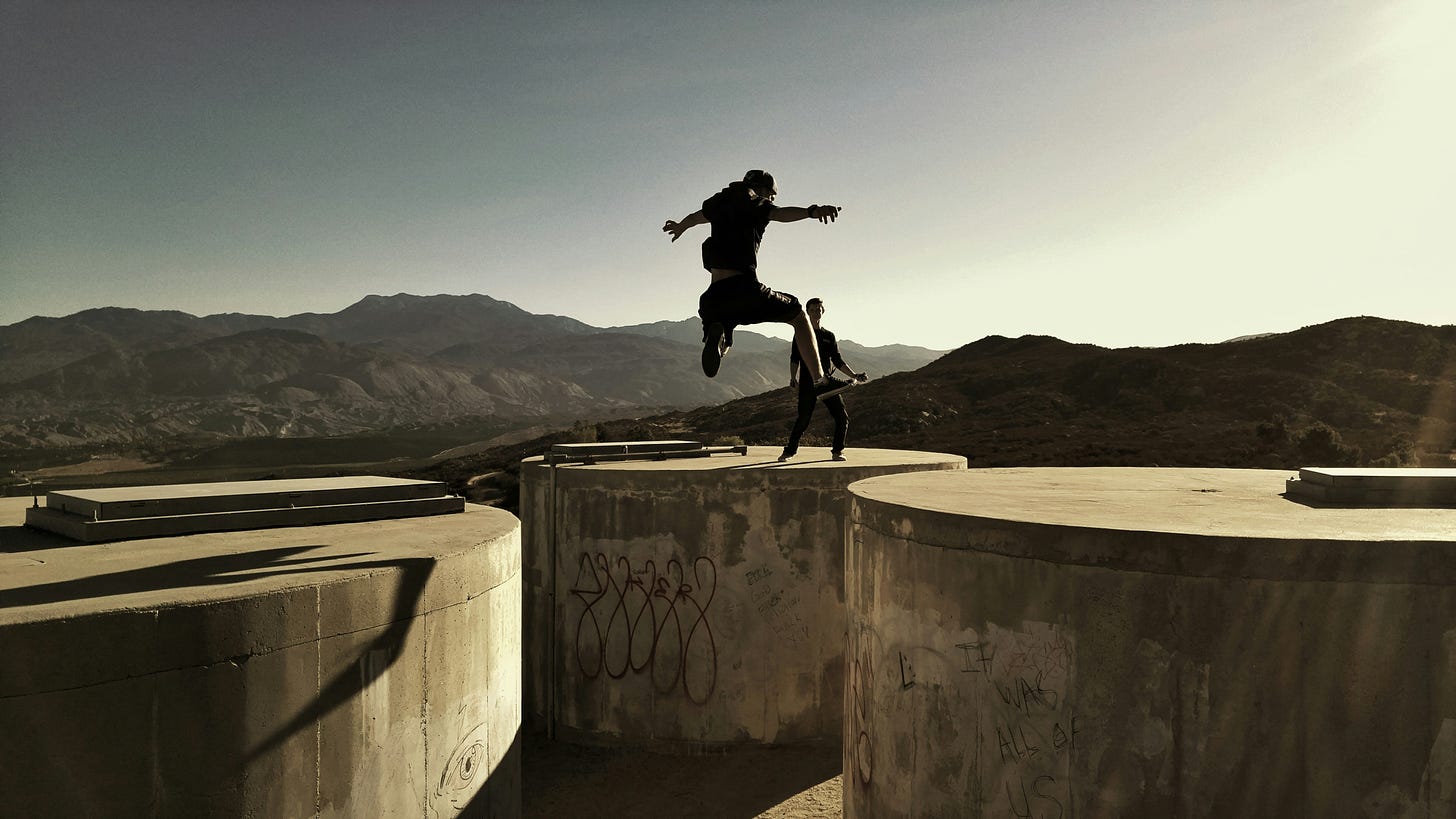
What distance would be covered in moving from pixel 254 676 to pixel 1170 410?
4256 cm

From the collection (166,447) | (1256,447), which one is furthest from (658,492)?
(166,447)

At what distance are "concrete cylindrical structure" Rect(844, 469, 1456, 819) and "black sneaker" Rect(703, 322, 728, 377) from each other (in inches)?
135

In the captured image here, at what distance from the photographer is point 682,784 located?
945 centimetres

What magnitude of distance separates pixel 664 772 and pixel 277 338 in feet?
550

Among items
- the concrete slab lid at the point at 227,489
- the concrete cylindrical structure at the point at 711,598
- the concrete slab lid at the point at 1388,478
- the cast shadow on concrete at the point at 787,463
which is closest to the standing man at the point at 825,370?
the cast shadow on concrete at the point at 787,463

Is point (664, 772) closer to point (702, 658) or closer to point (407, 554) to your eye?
point (702, 658)

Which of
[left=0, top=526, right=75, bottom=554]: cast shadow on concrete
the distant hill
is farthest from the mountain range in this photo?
[left=0, top=526, right=75, bottom=554]: cast shadow on concrete

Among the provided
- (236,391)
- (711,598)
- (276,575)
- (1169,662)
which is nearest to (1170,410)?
(711,598)

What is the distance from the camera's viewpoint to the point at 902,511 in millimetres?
5750

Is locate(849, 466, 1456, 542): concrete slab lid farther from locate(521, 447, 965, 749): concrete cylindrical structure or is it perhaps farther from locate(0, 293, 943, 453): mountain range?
locate(0, 293, 943, 453): mountain range

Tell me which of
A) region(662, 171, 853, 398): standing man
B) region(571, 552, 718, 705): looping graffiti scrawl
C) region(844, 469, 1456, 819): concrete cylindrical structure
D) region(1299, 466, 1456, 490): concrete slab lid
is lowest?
region(571, 552, 718, 705): looping graffiti scrawl

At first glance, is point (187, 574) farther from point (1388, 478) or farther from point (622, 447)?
point (1388, 478)

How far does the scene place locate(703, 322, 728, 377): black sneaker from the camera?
8711 mm

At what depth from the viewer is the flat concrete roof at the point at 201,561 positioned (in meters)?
3.80
